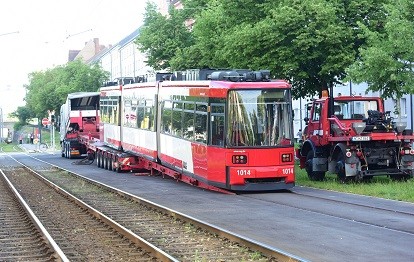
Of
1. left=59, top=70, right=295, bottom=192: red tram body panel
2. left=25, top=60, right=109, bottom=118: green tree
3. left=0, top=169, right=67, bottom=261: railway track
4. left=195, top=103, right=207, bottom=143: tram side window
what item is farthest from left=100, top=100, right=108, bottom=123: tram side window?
left=25, top=60, right=109, bottom=118: green tree

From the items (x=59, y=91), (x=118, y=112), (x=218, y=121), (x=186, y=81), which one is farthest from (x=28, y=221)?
(x=59, y=91)

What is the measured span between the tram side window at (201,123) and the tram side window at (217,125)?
46 cm

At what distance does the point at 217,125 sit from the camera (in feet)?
76.4

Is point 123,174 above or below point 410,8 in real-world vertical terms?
below

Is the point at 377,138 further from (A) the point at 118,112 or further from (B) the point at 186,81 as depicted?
(A) the point at 118,112

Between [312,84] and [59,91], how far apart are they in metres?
64.8

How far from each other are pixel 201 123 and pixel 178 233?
962 cm

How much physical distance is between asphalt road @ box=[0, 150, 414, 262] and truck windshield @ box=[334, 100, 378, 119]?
123 inches

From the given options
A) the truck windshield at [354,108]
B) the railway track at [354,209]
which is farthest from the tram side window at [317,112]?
the railway track at [354,209]

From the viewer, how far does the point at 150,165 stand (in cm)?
3300

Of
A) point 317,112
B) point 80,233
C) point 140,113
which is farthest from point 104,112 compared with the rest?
point 80,233

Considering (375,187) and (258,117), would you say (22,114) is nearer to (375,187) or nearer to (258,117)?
(258,117)

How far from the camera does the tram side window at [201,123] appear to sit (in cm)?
2397

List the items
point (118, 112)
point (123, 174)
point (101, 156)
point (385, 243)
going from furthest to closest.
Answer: point (101, 156) → point (118, 112) → point (123, 174) → point (385, 243)
